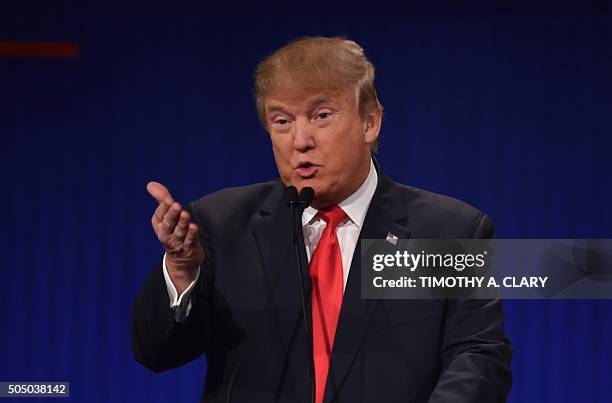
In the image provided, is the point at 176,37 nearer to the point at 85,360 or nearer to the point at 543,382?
the point at 85,360

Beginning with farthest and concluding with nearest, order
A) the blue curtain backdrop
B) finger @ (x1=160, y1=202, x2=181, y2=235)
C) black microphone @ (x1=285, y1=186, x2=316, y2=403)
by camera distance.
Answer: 1. the blue curtain backdrop
2. black microphone @ (x1=285, y1=186, x2=316, y2=403)
3. finger @ (x1=160, y1=202, x2=181, y2=235)

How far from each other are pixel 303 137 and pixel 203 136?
4.42ft

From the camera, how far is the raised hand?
1.68m

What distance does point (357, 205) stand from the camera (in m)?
2.04

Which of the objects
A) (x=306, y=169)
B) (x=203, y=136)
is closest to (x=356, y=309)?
(x=306, y=169)

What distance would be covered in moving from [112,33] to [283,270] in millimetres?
1524

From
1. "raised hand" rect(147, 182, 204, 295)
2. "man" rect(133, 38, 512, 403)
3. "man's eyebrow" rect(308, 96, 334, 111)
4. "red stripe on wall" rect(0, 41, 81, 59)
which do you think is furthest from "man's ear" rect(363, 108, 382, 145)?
"red stripe on wall" rect(0, 41, 81, 59)

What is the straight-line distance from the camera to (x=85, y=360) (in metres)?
3.21

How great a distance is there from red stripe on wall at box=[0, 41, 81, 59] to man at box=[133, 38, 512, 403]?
A: 130 cm

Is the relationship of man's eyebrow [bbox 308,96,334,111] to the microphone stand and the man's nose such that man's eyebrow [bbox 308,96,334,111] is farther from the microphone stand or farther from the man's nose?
the microphone stand

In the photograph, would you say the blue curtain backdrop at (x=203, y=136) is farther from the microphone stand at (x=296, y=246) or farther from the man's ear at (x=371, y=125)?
the microphone stand at (x=296, y=246)

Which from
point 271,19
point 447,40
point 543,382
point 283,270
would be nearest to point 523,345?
point 543,382

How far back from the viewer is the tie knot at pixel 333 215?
6.57ft

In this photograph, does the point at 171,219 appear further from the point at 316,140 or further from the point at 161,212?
the point at 316,140
